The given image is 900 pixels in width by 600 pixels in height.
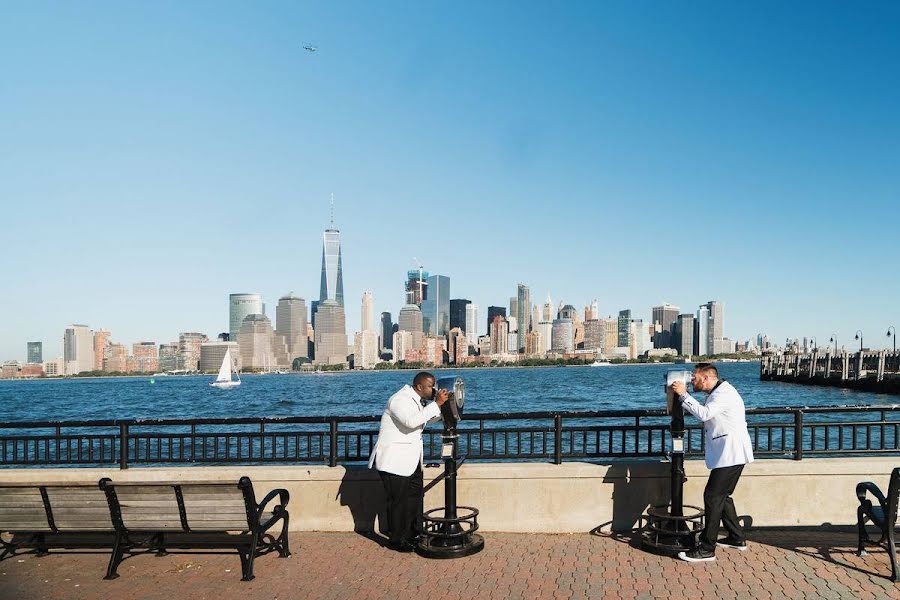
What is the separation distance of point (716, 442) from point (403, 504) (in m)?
3.19

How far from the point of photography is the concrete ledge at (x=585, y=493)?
Result: 8.47 m

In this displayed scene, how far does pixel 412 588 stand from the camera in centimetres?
678

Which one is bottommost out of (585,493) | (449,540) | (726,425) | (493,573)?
(493,573)

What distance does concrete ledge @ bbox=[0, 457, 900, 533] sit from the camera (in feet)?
27.8

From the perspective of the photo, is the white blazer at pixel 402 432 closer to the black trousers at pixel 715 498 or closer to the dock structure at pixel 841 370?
the black trousers at pixel 715 498

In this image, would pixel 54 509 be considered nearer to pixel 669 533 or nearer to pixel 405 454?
pixel 405 454

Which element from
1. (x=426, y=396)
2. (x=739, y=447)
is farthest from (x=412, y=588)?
(x=739, y=447)

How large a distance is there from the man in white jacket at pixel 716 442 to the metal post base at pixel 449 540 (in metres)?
2.07

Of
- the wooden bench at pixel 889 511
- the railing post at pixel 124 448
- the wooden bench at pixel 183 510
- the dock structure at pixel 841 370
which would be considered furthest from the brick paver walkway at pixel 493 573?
the dock structure at pixel 841 370

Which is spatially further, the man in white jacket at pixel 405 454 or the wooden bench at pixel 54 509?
the man in white jacket at pixel 405 454

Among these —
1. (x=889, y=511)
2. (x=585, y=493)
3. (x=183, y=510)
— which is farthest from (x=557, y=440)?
(x=183, y=510)

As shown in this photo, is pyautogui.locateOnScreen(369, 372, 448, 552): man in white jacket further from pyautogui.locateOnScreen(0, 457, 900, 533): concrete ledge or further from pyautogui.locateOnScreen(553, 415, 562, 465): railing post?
pyautogui.locateOnScreen(553, 415, 562, 465): railing post

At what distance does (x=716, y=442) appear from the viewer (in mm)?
7297

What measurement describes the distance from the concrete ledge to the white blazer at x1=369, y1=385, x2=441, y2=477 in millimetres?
1008
